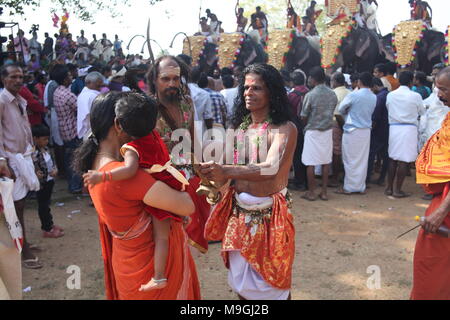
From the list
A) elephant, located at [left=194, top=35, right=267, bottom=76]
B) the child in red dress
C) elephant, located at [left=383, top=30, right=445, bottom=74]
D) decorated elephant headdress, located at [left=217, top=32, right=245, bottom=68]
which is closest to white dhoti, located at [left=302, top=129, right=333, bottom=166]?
the child in red dress

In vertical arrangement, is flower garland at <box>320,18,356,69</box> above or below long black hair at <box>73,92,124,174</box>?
above

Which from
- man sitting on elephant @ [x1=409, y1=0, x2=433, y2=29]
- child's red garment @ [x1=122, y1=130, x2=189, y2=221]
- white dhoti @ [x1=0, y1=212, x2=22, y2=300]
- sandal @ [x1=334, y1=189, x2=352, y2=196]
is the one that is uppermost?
man sitting on elephant @ [x1=409, y1=0, x2=433, y2=29]

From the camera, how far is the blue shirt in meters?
5.91

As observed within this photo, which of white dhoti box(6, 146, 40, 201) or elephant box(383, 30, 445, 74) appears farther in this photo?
elephant box(383, 30, 445, 74)

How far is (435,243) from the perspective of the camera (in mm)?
2406

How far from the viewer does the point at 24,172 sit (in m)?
3.76

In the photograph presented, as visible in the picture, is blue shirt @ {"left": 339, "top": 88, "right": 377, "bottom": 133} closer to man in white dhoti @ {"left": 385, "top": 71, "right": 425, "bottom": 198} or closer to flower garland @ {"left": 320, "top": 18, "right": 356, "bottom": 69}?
man in white dhoti @ {"left": 385, "top": 71, "right": 425, "bottom": 198}

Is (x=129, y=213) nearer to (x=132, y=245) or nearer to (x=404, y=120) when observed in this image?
(x=132, y=245)

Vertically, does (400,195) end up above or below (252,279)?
below

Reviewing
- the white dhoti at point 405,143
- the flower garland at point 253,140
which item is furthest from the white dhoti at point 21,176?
the white dhoti at point 405,143

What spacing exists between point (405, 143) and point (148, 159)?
5.01 metres

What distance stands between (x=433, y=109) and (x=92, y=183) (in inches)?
221

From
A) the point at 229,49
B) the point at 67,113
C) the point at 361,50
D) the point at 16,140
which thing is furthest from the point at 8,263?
the point at 361,50

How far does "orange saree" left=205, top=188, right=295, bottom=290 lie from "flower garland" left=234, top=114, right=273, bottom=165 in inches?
11.5
